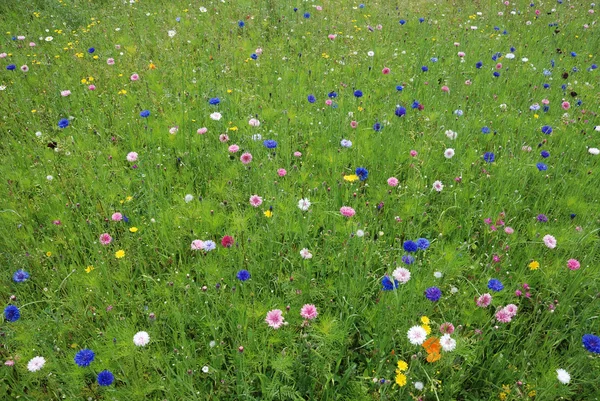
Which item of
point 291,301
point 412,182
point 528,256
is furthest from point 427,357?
point 412,182

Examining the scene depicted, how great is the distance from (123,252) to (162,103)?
2.18 meters

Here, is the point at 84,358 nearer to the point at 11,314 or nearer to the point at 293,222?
the point at 11,314

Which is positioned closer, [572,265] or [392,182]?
[572,265]

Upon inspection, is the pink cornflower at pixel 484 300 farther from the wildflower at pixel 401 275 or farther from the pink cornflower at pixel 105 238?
the pink cornflower at pixel 105 238

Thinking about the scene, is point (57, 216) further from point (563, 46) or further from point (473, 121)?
point (563, 46)

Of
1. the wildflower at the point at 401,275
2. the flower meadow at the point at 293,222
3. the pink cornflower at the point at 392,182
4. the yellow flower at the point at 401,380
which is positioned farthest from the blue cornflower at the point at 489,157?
the yellow flower at the point at 401,380

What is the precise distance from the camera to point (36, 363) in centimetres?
190

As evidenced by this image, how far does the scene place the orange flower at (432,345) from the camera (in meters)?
1.88

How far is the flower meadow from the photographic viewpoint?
200cm

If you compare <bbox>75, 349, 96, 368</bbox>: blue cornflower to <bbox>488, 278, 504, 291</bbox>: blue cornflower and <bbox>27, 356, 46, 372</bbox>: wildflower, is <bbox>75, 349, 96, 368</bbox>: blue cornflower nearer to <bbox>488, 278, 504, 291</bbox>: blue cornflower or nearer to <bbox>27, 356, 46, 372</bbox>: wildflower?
<bbox>27, 356, 46, 372</bbox>: wildflower

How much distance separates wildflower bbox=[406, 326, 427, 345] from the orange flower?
5 centimetres

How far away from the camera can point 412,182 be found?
3.07 metres

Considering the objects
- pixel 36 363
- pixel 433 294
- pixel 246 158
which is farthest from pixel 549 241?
pixel 36 363

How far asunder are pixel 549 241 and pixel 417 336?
1.23 metres
